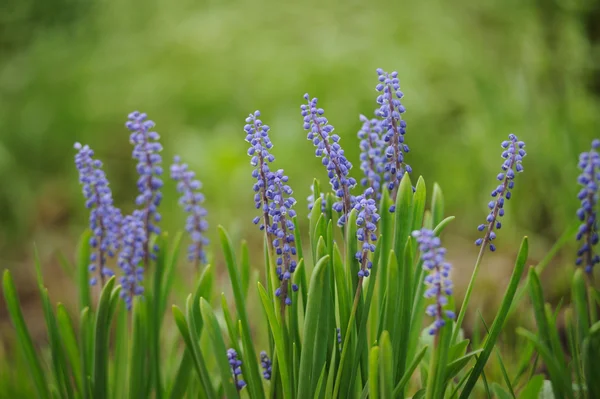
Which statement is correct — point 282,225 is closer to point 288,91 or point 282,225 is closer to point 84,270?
point 84,270

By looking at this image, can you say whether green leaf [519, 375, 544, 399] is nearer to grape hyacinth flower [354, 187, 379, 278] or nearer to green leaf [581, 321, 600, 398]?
green leaf [581, 321, 600, 398]

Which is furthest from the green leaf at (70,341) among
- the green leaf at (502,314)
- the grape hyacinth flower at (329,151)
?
the green leaf at (502,314)

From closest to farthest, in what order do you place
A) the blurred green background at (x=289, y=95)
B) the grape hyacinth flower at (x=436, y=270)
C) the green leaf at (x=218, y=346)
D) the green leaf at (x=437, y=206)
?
1. the grape hyacinth flower at (x=436, y=270)
2. the green leaf at (x=218, y=346)
3. the green leaf at (x=437, y=206)
4. the blurred green background at (x=289, y=95)

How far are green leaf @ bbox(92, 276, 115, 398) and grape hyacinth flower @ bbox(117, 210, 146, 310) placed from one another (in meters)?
0.24

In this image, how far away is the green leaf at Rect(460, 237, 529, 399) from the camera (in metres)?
1.84

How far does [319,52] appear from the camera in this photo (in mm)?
6742

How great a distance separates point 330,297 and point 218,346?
14.4 inches

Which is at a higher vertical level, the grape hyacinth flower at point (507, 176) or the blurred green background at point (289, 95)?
the blurred green background at point (289, 95)

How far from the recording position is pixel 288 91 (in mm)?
6262

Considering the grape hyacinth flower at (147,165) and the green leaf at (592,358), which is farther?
the grape hyacinth flower at (147,165)

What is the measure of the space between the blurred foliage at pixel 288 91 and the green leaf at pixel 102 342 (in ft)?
9.45

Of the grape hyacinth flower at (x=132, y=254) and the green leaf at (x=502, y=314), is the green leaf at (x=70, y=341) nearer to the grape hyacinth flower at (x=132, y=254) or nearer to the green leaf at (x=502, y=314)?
the grape hyacinth flower at (x=132, y=254)

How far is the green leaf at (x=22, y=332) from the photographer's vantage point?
2.14 m

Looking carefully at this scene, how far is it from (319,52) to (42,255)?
3.39m
